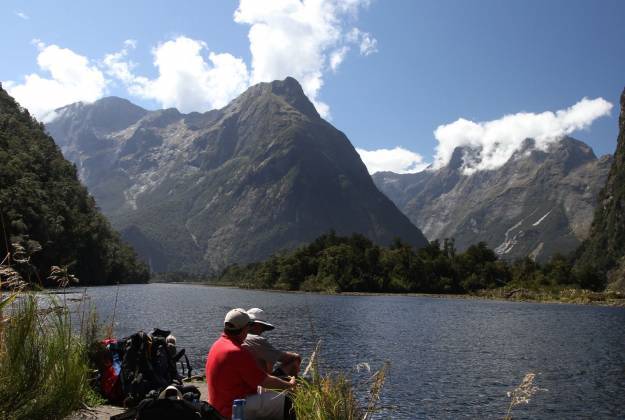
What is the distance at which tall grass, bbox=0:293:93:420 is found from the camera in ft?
23.7

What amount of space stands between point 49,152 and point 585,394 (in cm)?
14428

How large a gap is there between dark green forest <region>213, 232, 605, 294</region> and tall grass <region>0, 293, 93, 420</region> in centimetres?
14849

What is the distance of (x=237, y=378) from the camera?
8508 mm

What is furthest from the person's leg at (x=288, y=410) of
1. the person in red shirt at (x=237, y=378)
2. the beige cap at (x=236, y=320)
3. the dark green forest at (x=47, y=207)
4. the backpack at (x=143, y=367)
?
the dark green forest at (x=47, y=207)

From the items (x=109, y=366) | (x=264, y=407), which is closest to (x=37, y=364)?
(x=264, y=407)

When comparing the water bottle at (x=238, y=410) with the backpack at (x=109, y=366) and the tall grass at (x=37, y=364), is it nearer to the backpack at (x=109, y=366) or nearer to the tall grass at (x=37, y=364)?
the tall grass at (x=37, y=364)

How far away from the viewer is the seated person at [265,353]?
1080cm

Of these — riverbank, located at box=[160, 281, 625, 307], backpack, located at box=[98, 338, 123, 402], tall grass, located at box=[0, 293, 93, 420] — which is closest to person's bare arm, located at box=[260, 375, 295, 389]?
tall grass, located at box=[0, 293, 93, 420]

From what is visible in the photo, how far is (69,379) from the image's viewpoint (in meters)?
8.70

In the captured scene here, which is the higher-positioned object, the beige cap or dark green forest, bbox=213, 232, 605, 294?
dark green forest, bbox=213, 232, 605, 294

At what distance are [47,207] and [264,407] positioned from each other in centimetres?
10484

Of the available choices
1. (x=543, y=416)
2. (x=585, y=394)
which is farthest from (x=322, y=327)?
(x=543, y=416)

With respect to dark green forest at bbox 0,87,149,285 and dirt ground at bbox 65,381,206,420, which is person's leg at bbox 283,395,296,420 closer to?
dirt ground at bbox 65,381,206,420

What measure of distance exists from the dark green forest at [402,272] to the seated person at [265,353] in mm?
145594
